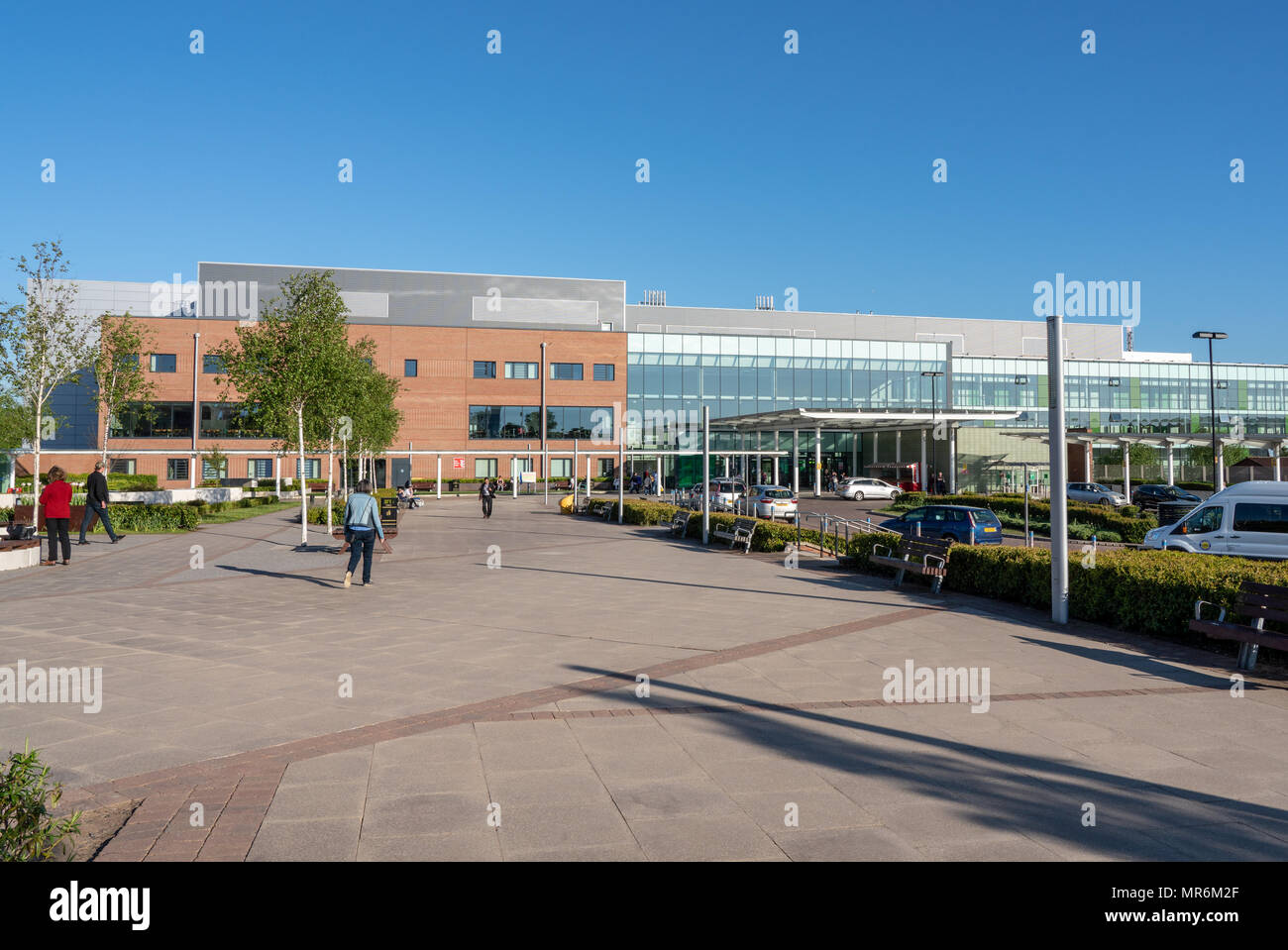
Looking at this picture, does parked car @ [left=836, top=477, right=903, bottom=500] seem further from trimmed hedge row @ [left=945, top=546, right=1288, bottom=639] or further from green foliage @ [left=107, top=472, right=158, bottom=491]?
trimmed hedge row @ [left=945, top=546, right=1288, bottom=639]

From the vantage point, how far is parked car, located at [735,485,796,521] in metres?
31.0

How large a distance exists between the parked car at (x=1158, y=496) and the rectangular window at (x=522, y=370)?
39.7 metres

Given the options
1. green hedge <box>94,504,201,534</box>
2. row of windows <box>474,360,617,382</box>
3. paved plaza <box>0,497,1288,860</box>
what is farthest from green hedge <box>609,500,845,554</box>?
row of windows <box>474,360,617,382</box>

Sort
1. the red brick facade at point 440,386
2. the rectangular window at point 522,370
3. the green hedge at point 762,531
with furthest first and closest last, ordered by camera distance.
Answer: the rectangular window at point 522,370
the red brick facade at point 440,386
the green hedge at point 762,531

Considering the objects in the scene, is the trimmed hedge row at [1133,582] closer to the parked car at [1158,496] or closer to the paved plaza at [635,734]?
the paved plaza at [635,734]

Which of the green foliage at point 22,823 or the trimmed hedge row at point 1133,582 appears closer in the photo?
the green foliage at point 22,823

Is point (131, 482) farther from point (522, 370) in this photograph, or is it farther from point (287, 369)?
point (522, 370)

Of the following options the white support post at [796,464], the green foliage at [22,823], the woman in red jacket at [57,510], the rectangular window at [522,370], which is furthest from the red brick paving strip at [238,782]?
the rectangular window at [522,370]

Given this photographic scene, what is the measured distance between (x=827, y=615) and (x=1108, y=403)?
74.3 meters

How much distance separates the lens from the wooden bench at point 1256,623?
7.91 m

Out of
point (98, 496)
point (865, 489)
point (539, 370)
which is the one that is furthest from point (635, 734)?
point (539, 370)

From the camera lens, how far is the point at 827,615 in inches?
450

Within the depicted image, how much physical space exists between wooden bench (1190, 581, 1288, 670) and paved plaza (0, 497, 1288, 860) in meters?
0.32
